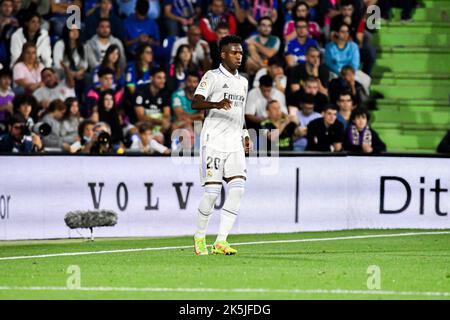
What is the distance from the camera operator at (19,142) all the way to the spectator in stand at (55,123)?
66cm

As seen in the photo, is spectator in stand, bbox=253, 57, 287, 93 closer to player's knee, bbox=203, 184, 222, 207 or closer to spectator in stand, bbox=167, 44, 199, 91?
spectator in stand, bbox=167, 44, 199, 91

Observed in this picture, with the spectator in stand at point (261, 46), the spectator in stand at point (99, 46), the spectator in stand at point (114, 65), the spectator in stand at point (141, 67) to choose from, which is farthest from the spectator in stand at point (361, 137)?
the spectator in stand at point (99, 46)

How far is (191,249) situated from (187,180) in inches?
119

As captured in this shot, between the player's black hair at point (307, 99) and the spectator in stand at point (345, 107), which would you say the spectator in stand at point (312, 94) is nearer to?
the player's black hair at point (307, 99)

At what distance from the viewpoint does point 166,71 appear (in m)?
22.8

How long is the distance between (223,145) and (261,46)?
8856 mm

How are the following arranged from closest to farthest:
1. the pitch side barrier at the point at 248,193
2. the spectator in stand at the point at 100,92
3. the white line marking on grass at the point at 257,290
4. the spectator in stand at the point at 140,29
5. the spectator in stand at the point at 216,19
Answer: the white line marking on grass at the point at 257,290 → the pitch side barrier at the point at 248,193 → the spectator in stand at the point at 100,92 → the spectator in stand at the point at 140,29 → the spectator in stand at the point at 216,19

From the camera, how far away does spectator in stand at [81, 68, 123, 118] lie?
71.9ft

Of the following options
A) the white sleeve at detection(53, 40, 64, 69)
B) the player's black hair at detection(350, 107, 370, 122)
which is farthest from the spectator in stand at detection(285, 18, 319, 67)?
the white sleeve at detection(53, 40, 64, 69)

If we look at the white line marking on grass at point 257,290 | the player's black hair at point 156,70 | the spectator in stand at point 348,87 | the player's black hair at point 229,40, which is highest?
the player's black hair at point 229,40

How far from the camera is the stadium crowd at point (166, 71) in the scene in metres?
20.9

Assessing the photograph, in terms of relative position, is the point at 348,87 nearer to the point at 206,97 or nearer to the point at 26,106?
the point at 26,106

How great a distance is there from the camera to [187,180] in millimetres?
18938
